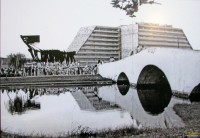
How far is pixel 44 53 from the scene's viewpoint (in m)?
5.80

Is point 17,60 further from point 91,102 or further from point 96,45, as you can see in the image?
point 91,102

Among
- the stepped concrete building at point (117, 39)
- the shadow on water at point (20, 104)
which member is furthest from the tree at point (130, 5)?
the shadow on water at point (20, 104)

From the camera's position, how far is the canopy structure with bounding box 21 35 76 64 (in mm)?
5352

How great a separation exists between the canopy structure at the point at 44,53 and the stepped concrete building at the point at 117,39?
0.46 feet

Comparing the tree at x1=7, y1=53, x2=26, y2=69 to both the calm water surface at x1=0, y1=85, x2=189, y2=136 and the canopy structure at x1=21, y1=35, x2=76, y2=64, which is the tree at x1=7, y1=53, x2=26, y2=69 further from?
the calm water surface at x1=0, y1=85, x2=189, y2=136

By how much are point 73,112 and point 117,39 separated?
171cm

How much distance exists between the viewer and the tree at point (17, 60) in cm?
540

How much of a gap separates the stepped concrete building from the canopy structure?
0.14 m

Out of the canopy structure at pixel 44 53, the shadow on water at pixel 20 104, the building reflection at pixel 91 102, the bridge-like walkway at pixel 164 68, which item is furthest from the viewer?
the bridge-like walkway at pixel 164 68

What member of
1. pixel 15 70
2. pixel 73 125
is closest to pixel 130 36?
pixel 15 70

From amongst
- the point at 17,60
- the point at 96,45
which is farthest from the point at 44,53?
the point at 96,45

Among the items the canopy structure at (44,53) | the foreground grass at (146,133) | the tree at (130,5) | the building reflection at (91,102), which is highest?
the tree at (130,5)

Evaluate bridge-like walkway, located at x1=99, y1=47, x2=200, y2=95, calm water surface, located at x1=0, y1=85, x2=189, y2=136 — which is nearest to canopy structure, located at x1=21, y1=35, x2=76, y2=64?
calm water surface, located at x1=0, y1=85, x2=189, y2=136

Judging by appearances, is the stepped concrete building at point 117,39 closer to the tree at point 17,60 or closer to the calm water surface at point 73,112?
the tree at point 17,60
